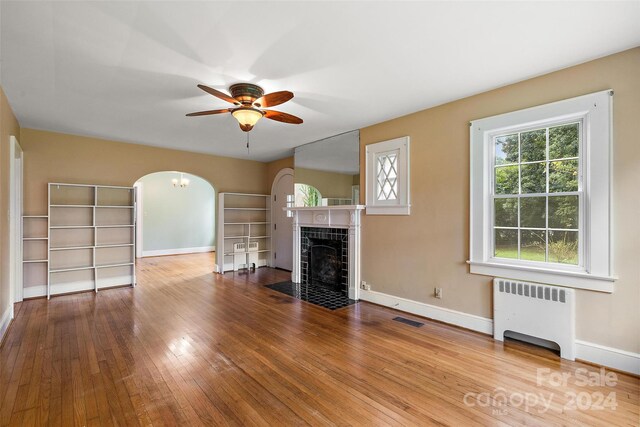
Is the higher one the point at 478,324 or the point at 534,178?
the point at 534,178

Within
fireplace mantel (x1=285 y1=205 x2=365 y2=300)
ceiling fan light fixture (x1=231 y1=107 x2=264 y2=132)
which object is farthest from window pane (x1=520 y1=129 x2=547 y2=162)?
ceiling fan light fixture (x1=231 y1=107 x2=264 y2=132)

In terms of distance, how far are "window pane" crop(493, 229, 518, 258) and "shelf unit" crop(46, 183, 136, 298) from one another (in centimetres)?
581

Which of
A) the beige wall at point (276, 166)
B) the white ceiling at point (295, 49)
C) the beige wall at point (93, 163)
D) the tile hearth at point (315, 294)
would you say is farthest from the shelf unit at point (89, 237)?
the beige wall at point (276, 166)

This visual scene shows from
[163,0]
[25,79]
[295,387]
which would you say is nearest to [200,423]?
[295,387]

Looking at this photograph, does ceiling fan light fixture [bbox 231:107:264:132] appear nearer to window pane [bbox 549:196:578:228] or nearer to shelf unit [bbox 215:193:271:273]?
window pane [bbox 549:196:578:228]

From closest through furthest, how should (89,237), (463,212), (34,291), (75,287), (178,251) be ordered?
(463,212)
(34,291)
(75,287)
(89,237)
(178,251)

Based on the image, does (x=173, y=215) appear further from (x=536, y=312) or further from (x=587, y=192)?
(x=587, y=192)

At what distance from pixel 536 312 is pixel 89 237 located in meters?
6.53

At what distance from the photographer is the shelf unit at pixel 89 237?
4754 millimetres

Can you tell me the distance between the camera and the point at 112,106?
141 inches

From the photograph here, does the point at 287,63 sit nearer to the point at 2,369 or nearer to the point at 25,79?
the point at 25,79

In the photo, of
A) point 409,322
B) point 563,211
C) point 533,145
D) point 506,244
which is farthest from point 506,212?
point 409,322

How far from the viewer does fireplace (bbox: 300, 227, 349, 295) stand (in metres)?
4.76

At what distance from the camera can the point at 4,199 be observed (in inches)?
128
